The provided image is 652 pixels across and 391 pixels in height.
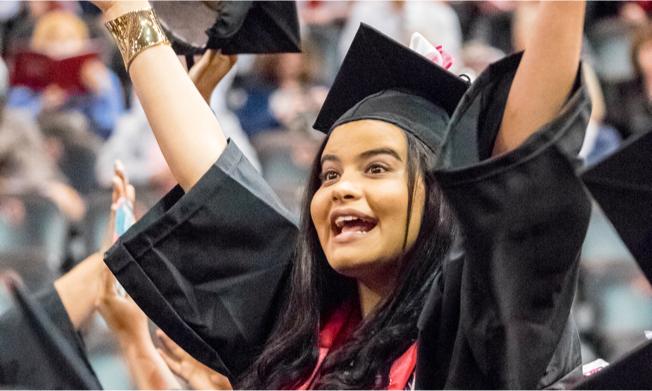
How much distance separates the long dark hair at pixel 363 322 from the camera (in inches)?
72.1

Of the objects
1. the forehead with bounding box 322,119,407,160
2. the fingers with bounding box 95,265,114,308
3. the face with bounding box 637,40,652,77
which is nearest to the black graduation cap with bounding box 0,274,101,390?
the fingers with bounding box 95,265,114,308

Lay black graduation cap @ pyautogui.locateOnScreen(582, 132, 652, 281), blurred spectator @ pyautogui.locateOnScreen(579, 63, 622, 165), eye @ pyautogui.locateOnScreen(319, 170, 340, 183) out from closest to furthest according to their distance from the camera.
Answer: black graduation cap @ pyautogui.locateOnScreen(582, 132, 652, 281)
eye @ pyautogui.locateOnScreen(319, 170, 340, 183)
blurred spectator @ pyautogui.locateOnScreen(579, 63, 622, 165)

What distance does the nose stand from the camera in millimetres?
1859

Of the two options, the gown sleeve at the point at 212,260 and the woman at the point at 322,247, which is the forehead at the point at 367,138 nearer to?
the woman at the point at 322,247

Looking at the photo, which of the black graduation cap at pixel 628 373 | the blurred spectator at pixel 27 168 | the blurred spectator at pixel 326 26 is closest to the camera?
the black graduation cap at pixel 628 373

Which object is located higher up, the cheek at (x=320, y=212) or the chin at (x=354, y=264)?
the cheek at (x=320, y=212)

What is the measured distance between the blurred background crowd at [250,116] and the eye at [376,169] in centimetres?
134

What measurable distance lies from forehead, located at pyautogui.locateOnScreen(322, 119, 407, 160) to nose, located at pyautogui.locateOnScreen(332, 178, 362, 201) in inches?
2.1

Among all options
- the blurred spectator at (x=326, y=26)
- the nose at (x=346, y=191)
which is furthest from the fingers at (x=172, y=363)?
the blurred spectator at (x=326, y=26)

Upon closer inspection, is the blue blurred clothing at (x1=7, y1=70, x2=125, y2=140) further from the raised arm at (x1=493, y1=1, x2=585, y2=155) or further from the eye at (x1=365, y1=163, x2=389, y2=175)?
the raised arm at (x1=493, y1=1, x2=585, y2=155)

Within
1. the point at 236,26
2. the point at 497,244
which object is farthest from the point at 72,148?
the point at 497,244

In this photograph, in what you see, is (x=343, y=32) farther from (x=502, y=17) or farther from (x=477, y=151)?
(x=477, y=151)

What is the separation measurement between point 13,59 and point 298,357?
382 centimetres

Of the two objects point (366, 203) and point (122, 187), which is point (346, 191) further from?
point (122, 187)
